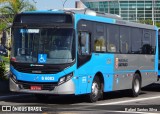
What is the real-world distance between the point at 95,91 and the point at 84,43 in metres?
1.83

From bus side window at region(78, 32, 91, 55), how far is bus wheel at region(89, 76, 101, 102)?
1221mm

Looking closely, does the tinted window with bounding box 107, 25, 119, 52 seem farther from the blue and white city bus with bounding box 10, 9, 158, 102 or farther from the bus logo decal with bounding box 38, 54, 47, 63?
the bus logo decal with bounding box 38, 54, 47, 63

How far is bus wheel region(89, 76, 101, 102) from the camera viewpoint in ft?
57.5

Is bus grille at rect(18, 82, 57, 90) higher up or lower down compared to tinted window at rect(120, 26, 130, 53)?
lower down

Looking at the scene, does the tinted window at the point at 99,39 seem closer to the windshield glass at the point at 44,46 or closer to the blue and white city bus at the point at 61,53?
the blue and white city bus at the point at 61,53

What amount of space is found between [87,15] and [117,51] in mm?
2736

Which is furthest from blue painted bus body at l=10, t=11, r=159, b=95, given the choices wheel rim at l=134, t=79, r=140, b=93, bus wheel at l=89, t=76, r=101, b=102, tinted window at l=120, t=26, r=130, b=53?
wheel rim at l=134, t=79, r=140, b=93

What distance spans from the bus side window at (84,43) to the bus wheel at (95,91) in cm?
122

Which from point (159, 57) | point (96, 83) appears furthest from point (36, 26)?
point (159, 57)

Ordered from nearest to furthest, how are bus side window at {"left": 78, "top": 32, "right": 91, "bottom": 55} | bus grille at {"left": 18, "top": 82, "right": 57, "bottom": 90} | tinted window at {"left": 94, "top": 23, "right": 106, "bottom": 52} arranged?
bus grille at {"left": 18, "top": 82, "right": 57, "bottom": 90} → bus side window at {"left": 78, "top": 32, "right": 91, "bottom": 55} → tinted window at {"left": 94, "top": 23, "right": 106, "bottom": 52}

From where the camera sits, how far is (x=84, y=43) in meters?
17.0

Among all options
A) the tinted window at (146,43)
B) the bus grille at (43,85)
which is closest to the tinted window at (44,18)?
the bus grille at (43,85)

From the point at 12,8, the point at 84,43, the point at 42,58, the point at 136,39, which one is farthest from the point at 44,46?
the point at 12,8

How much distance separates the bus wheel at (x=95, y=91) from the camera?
17516 mm
